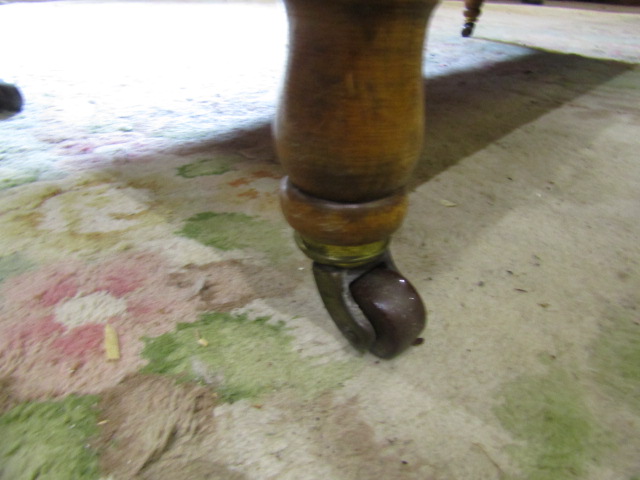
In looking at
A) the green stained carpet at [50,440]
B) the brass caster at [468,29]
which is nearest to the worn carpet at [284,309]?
the green stained carpet at [50,440]

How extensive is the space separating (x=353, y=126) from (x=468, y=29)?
2.42 metres

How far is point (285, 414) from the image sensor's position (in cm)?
46

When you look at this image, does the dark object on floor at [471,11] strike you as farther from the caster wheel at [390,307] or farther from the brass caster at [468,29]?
the caster wheel at [390,307]

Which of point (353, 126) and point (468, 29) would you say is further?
point (468, 29)

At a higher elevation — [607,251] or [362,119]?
[362,119]

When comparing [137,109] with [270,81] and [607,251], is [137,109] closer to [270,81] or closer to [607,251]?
[270,81]

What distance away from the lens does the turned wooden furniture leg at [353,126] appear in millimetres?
359

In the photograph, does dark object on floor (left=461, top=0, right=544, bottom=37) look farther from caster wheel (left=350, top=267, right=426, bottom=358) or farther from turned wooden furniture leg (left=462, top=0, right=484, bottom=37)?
caster wheel (left=350, top=267, right=426, bottom=358)

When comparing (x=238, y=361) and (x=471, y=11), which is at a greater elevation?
(x=238, y=361)

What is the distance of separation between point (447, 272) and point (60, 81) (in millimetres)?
1526

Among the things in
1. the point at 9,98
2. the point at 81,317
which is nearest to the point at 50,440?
the point at 81,317

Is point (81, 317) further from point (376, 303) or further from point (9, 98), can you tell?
point (9, 98)

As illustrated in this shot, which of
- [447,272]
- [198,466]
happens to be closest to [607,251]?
[447,272]

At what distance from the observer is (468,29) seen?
246cm
